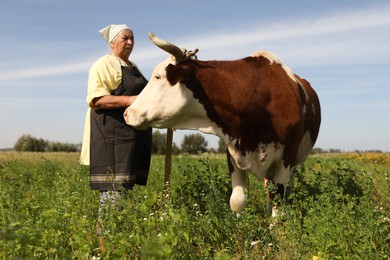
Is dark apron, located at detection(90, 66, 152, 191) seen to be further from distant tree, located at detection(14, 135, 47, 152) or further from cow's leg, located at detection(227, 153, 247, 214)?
distant tree, located at detection(14, 135, 47, 152)

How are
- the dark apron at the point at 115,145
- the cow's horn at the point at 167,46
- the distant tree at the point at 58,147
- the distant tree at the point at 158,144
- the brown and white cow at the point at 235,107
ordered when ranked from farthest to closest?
A: the distant tree at the point at 58,147
the distant tree at the point at 158,144
the dark apron at the point at 115,145
the brown and white cow at the point at 235,107
the cow's horn at the point at 167,46

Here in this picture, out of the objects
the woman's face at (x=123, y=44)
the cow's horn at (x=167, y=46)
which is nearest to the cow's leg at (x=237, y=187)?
the cow's horn at (x=167, y=46)

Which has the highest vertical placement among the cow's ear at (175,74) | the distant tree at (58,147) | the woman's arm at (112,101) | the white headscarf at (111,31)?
the white headscarf at (111,31)

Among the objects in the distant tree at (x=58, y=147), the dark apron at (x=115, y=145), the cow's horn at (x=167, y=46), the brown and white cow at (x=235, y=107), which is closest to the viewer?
the cow's horn at (x=167, y=46)

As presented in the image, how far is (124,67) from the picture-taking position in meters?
5.38

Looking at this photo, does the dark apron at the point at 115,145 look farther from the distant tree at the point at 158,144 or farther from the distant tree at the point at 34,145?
the distant tree at the point at 34,145

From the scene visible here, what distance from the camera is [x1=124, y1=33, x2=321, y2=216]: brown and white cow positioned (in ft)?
17.0

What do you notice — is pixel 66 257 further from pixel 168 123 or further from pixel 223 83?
pixel 223 83

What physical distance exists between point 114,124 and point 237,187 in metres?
1.66

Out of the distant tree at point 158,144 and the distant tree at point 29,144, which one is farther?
the distant tree at point 29,144

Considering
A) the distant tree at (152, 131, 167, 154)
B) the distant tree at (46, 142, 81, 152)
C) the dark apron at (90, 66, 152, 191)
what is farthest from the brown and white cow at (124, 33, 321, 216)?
the distant tree at (46, 142, 81, 152)

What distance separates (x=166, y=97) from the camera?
518cm

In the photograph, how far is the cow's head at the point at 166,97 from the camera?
16.8 ft

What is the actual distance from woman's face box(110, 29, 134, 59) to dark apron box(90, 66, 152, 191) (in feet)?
0.65
